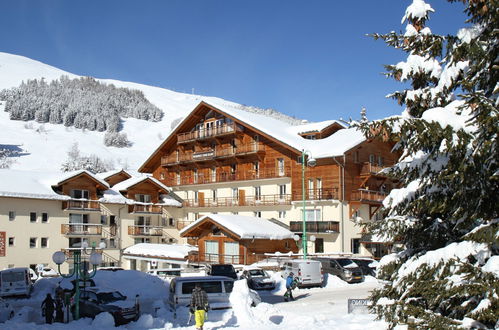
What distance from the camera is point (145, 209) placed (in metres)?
55.7

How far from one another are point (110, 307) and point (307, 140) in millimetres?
33392

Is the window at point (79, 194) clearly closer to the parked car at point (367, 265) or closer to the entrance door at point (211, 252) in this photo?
the entrance door at point (211, 252)

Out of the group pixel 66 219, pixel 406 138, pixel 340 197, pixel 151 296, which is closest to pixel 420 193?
pixel 406 138

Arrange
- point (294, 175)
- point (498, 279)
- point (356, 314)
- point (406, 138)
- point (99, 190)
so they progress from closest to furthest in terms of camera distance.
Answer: point (498, 279)
point (406, 138)
point (356, 314)
point (294, 175)
point (99, 190)

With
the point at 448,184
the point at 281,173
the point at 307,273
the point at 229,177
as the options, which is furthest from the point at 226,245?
the point at 448,184

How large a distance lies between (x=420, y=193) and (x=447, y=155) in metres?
1.75

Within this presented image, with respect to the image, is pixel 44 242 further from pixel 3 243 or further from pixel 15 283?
pixel 15 283

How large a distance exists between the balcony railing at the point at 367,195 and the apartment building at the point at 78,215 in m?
20.7

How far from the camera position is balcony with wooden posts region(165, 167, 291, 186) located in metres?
50.8

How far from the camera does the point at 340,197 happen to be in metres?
46.2

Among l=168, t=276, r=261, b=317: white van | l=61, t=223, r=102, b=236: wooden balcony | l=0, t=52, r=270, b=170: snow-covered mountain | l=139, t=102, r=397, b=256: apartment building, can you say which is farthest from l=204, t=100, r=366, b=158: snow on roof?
l=0, t=52, r=270, b=170: snow-covered mountain

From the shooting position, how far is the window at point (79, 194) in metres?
51.2

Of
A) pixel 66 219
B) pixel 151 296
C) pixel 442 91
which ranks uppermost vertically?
pixel 442 91

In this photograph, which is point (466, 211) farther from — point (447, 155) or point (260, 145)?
point (260, 145)
